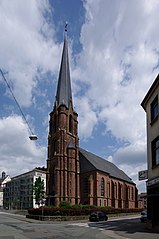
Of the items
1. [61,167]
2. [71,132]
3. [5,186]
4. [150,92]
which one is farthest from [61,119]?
[5,186]

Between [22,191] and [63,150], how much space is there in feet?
255

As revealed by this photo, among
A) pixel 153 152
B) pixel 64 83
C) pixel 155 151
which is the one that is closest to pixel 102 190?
pixel 64 83

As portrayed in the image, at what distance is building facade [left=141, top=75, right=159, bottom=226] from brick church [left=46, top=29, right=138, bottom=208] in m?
40.8

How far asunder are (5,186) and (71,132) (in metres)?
93.0

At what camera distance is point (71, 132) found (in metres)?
71.7

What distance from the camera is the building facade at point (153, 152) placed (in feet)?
76.0

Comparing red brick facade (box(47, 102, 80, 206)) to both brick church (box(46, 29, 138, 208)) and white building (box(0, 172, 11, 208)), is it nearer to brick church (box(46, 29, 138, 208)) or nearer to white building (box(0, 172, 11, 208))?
brick church (box(46, 29, 138, 208))

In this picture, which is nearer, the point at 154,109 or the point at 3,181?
the point at 154,109

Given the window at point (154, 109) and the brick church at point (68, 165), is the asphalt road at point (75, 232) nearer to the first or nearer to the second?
the window at point (154, 109)

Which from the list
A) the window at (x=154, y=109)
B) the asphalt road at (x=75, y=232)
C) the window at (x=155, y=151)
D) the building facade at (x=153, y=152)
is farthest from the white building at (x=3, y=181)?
the window at (x=155, y=151)

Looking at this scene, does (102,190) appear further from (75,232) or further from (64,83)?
(75,232)

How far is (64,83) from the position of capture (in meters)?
74.9

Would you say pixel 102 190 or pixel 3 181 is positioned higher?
pixel 102 190

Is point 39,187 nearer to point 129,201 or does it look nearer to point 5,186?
point 129,201
